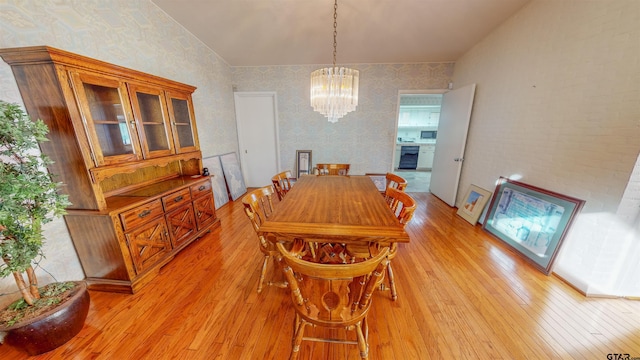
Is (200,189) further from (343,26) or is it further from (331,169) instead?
(343,26)

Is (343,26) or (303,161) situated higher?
(343,26)

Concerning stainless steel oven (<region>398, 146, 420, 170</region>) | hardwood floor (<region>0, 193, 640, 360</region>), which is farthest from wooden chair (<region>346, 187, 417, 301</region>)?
stainless steel oven (<region>398, 146, 420, 170</region>)

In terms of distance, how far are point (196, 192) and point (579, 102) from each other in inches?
155

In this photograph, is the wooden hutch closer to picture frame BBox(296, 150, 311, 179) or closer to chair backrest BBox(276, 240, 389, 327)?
chair backrest BBox(276, 240, 389, 327)

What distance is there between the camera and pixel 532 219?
2.11 meters

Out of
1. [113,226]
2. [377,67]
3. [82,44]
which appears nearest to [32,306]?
[113,226]

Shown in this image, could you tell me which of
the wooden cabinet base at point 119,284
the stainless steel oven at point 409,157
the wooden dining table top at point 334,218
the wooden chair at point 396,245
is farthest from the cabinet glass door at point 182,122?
the stainless steel oven at point 409,157

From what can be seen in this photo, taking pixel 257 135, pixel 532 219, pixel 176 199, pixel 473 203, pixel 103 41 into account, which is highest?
pixel 103 41

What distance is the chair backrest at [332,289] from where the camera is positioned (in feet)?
2.80

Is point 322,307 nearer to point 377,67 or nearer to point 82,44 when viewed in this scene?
point 82,44

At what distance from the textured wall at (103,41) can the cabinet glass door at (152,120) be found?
0.39 metres

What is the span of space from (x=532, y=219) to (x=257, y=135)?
4.50 metres

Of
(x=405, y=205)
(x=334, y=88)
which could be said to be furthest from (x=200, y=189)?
(x=405, y=205)

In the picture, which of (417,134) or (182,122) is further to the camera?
(417,134)
